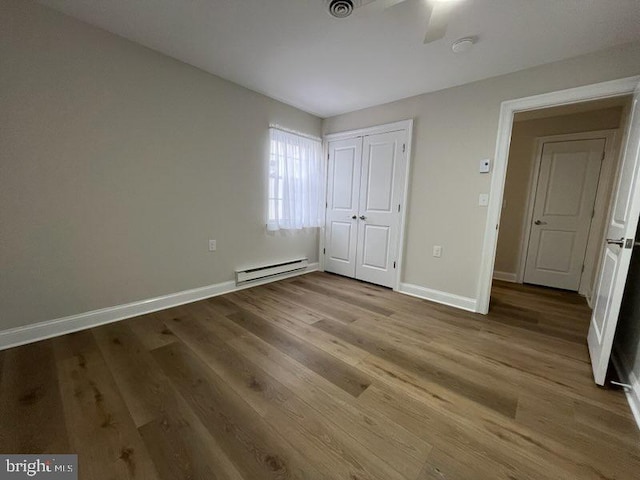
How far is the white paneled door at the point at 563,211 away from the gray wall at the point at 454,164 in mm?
1753

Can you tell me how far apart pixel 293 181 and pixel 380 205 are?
121 cm

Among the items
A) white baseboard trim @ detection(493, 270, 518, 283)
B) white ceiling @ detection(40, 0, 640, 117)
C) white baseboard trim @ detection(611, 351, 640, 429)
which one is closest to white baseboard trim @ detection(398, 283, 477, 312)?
white baseboard trim @ detection(611, 351, 640, 429)

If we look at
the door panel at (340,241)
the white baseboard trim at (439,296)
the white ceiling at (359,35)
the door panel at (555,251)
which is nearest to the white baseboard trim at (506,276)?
the door panel at (555,251)

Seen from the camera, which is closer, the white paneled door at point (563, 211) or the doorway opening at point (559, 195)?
the doorway opening at point (559, 195)

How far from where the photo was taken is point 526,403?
1.42 metres

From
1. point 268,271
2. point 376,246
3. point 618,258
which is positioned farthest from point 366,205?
point 618,258

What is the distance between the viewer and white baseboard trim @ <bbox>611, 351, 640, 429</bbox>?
1358mm

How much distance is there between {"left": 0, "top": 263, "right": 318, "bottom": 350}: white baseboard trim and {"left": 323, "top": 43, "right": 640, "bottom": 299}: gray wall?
7.74 ft

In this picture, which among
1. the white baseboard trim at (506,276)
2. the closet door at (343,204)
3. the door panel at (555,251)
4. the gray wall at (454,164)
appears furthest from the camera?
the white baseboard trim at (506,276)

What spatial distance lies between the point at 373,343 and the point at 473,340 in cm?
85

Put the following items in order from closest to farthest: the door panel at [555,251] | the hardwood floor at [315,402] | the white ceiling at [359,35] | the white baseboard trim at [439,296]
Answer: the hardwood floor at [315,402], the white ceiling at [359,35], the white baseboard trim at [439,296], the door panel at [555,251]

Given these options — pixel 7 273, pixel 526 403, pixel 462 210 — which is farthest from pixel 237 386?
pixel 462 210

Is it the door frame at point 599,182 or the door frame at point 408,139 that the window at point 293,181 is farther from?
the door frame at point 599,182

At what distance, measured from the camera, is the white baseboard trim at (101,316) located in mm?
1781
